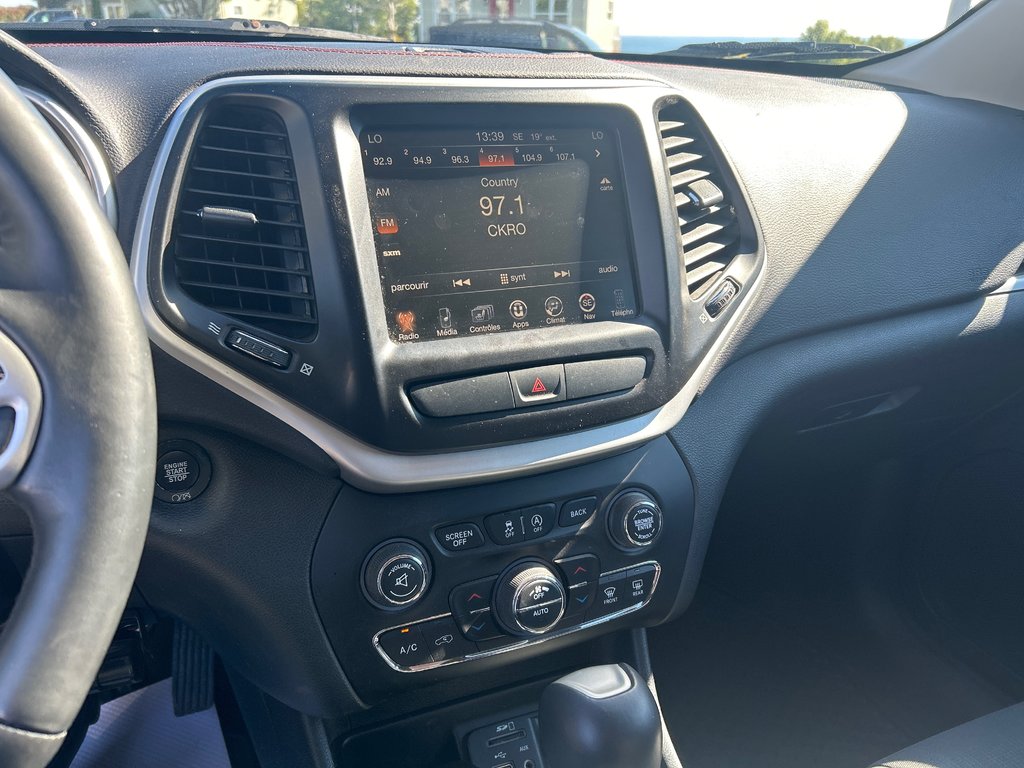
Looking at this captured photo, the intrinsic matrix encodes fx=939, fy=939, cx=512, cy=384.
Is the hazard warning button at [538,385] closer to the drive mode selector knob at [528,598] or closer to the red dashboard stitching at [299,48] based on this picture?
the drive mode selector knob at [528,598]

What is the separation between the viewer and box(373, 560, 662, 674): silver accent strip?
51.6 inches

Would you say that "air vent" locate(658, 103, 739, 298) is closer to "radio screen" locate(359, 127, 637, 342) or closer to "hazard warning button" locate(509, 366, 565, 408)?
"radio screen" locate(359, 127, 637, 342)

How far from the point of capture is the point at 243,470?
1208 millimetres

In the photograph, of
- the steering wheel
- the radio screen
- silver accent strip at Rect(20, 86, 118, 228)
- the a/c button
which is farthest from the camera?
the a/c button

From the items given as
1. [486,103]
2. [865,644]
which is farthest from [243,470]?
[865,644]

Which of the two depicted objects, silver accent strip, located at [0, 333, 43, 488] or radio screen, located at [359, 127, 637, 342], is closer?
silver accent strip, located at [0, 333, 43, 488]

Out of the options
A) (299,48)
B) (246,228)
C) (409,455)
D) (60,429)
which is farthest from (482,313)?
(60,429)

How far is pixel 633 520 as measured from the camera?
4.57 ft

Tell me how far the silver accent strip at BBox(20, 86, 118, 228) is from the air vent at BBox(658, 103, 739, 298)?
73 centimetres

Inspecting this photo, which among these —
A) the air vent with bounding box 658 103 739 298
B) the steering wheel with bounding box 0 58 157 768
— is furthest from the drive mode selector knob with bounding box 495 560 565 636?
the steering wheel with bounding box 0 58 157 768

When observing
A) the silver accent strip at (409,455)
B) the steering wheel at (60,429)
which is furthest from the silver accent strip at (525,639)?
the steering wheel at (60,429)

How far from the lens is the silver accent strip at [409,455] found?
1.05 m

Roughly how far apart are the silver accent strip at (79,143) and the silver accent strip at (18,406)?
13.0 inches

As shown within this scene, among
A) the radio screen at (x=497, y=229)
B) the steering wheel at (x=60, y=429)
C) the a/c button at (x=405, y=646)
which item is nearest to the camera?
the steering wheel at (x=60, y=429)
